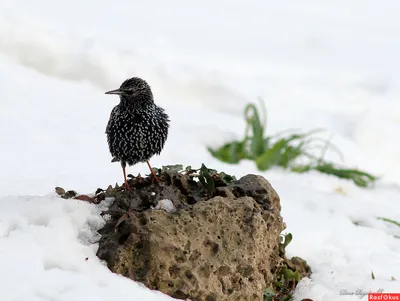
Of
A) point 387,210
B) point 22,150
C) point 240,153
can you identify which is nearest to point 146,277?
point 22,150

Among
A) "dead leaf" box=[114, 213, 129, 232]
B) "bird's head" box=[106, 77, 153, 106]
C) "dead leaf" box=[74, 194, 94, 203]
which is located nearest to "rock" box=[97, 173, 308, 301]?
"dead leaf" box=[114, 213, 129, 232]

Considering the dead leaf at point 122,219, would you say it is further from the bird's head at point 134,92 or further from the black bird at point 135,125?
the bird's head at point 134,92

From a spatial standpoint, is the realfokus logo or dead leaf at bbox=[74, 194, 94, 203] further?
Result: the realfokus logo

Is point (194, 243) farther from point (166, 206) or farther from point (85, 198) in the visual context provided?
point (85, 198)

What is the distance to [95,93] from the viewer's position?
31.3ft

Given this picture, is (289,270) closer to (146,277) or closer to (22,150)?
(146,277)

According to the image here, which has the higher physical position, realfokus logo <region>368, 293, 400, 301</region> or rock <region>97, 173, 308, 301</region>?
rock <region>97, 173, 308, 301</region>

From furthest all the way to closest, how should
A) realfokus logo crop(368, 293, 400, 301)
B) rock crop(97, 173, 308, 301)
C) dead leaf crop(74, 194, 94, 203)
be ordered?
realfokus logo crop(368, 293, 400, 301)
dead leaf crop(74, 194, 94, 203)
rock crop(97, 173, 308, 301)

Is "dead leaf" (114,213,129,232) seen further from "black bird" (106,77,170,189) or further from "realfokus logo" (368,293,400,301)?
"realfokus logo" (368,293,400,301)

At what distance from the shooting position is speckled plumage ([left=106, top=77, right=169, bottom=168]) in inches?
177

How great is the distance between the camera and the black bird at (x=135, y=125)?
4484mm

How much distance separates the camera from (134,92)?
14.8ft

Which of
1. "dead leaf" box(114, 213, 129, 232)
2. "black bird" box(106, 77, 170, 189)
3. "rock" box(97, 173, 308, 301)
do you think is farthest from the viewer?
"black bird" box(106, 77, 170, 189)

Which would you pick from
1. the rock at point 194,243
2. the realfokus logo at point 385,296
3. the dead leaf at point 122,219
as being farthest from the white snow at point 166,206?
the realfokus logo at point 385,296
